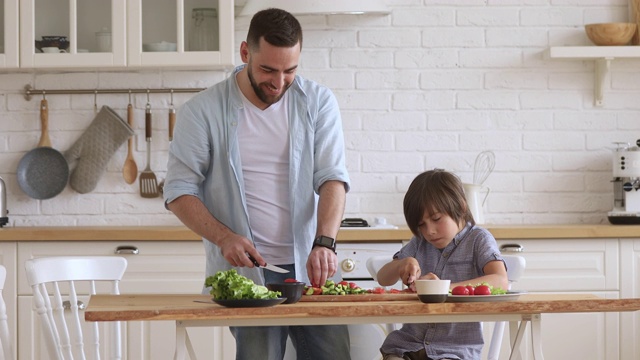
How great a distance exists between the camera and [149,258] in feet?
13.0

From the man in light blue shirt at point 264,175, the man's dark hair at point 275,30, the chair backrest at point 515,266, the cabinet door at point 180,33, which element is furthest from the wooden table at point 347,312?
the cabinet door at point 180,33

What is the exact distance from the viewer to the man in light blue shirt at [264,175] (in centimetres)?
265

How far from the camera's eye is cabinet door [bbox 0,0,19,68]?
426 cm

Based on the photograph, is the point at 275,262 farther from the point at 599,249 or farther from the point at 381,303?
the point at 599,249

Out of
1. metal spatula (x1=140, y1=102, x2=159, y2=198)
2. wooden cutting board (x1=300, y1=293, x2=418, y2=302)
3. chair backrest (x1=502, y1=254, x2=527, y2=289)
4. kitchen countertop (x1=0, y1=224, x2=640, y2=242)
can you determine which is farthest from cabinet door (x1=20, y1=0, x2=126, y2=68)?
wooden cutting board (x1=300, y1=293, x2=418, y2=302)

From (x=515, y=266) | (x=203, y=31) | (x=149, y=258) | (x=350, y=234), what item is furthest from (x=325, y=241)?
(x=203, y=31)

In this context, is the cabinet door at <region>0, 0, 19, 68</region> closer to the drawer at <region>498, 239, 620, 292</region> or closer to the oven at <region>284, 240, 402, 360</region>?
the oven at <region>284, 240, 402, 360</region>

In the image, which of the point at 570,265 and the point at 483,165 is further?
the point at 483,165

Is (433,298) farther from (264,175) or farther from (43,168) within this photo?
(43,168)

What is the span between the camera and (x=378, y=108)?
14.9 feet

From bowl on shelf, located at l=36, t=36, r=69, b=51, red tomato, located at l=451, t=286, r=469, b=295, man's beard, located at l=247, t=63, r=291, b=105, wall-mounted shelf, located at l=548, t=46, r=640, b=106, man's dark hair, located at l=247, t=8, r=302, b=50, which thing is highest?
bowl on shelf, located at l=36, t=36, r=69, b=51

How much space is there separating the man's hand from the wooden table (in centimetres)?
22

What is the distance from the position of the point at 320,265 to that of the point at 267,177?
0.34 metres

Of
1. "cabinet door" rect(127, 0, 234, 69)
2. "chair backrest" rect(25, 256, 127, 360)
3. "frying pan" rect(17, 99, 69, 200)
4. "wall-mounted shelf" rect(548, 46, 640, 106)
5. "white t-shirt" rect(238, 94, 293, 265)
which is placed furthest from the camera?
"frying pan" rect(17, 99, 69, 200)
